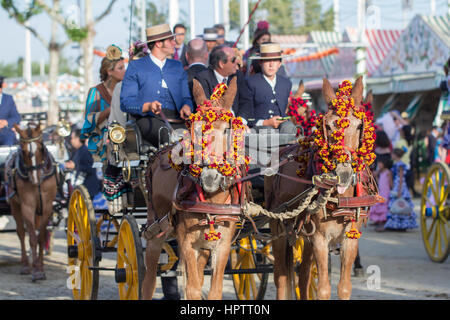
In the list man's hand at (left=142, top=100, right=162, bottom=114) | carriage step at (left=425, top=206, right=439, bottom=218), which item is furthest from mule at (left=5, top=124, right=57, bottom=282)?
carriage step at (left=425, top=206, right=439, bottom=218)

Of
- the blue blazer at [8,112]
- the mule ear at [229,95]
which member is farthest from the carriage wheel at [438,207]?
the blue blazer at [8,112]

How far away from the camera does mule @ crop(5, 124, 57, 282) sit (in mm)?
10961

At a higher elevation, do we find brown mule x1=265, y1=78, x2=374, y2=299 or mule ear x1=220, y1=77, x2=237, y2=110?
mule ear x1=220, y1=77, x2=237, y2=110

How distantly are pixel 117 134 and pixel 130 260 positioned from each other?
3.85ft

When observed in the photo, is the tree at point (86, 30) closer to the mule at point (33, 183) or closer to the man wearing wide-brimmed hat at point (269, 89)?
the mule at point (33, 183)

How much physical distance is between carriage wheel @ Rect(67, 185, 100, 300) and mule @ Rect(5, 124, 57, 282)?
2.13 m

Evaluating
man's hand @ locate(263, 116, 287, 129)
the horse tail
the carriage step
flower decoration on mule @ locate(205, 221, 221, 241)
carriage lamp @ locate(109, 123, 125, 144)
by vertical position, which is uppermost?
man's hand @ locate(263, 116, 287, 129)

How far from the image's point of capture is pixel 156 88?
746cm

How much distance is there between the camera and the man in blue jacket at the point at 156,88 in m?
7.39

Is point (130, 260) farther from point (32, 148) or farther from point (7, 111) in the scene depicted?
point (7, 111)

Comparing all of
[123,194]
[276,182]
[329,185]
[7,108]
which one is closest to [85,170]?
[7,108]

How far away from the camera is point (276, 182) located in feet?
21.9

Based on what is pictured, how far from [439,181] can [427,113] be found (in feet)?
53.0

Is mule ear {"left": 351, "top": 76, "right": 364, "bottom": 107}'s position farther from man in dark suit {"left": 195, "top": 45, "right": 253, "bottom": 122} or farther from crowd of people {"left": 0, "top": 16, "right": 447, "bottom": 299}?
man in dark suit {"left": 195, "top": 45, "right": 253, "bottom": 122}
